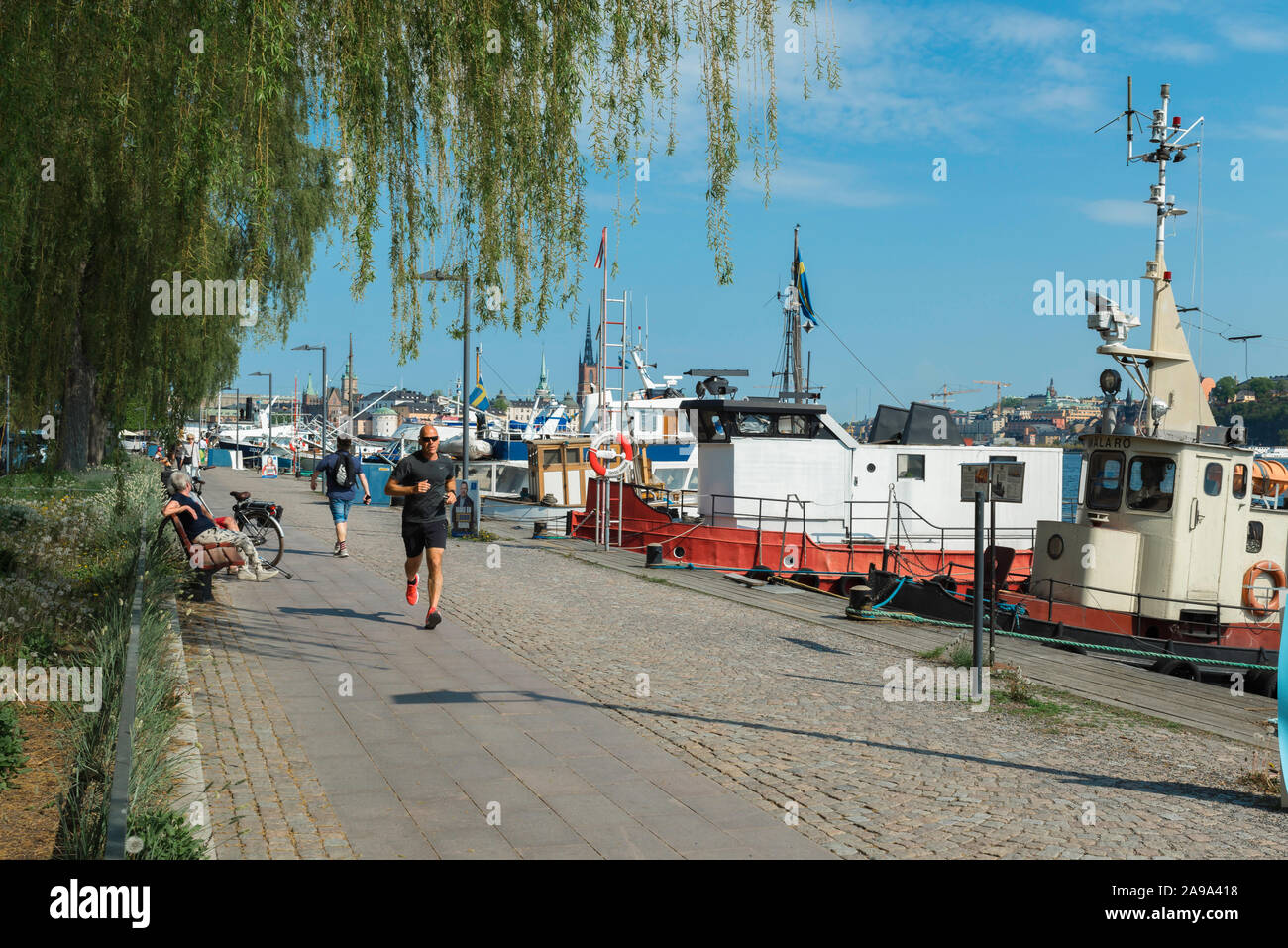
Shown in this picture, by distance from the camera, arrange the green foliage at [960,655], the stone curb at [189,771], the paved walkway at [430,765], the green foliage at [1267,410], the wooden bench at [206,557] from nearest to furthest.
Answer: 1. the stone curb at [189,771]
2. the paved walkway at [430,765]
3. the green foliage at [960,655]
4. the wooden bench at [206,557]
5. the green foliage at [1267,410]

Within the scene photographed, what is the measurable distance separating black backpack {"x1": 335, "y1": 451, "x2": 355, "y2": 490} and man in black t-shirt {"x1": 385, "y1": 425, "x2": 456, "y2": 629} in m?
7.58

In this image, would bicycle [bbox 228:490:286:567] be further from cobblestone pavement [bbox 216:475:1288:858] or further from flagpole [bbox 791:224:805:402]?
flagpole [bbox 791:224:805:402]

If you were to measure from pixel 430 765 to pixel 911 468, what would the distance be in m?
17.3

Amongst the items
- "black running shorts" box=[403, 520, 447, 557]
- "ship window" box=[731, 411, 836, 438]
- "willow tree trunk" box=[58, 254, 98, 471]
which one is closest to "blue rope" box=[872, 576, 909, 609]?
"black running shorts" box=[403, 520, 447, 557]

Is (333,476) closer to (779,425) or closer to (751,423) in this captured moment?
(751,423)

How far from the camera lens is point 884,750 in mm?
6914

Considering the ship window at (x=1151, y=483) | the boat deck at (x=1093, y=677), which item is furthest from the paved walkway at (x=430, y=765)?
the ship window at (x=1151, y=483)

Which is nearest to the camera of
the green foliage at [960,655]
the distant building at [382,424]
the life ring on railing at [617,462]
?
the green foliage at [960,655]

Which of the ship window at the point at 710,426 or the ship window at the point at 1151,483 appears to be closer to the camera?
the ship window at the point at 1151,483

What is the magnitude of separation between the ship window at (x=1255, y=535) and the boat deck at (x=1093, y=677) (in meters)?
3.71

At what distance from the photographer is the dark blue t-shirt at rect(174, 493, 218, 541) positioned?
39.4 feet

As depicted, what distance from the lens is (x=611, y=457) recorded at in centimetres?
2962

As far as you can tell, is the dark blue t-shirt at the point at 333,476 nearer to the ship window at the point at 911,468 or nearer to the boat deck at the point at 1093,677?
the boat deck at the point at 1093,677

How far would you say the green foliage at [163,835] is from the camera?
13.9ft
